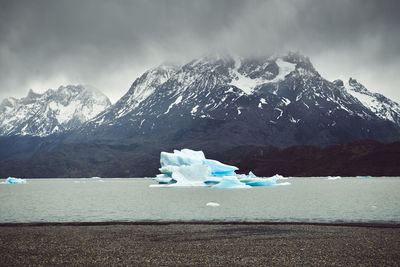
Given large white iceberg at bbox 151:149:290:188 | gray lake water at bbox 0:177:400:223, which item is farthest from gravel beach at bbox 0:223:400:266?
large white iceberg at bbox 151:149:290:188

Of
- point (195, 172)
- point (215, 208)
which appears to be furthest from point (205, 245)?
A: point (195, 172)

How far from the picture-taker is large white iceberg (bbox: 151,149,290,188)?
275 ft

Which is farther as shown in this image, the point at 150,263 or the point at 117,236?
the point at 117,236

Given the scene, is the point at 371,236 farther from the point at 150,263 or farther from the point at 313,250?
the point at 150,263

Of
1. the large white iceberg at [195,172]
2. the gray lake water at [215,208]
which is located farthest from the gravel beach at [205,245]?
the large white iceberg at [195,172]

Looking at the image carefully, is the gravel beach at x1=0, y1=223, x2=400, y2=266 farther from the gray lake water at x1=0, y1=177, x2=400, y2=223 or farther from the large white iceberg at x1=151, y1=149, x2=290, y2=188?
the large white iceberg at x1=151, y1=149, x2=290, y2=188

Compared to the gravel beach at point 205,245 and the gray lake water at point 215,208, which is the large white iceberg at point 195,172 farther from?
the gravel beach at point 205,245

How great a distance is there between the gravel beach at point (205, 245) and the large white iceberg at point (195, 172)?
2212 inches

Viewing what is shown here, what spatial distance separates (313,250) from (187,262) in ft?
19.7

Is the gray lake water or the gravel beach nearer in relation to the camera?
the gravel beach

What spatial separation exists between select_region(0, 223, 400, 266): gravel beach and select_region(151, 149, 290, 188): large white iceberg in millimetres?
56182

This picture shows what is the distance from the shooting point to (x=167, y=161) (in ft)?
300

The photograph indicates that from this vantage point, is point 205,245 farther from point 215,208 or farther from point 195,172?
point 195,172

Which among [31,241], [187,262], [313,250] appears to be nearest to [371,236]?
[313,250]
